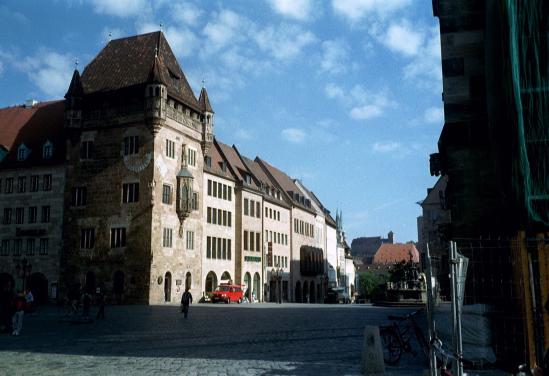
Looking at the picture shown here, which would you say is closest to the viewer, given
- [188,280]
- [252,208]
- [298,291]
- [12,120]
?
[188,280]

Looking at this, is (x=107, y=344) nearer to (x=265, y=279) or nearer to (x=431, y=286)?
(x=431, y=286)

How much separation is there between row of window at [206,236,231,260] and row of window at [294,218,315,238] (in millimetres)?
19681

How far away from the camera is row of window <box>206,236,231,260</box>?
5175cm

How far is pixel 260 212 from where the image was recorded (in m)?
63.0

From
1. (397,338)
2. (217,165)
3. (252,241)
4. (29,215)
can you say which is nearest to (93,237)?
(29,215)

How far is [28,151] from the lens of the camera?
162 feet

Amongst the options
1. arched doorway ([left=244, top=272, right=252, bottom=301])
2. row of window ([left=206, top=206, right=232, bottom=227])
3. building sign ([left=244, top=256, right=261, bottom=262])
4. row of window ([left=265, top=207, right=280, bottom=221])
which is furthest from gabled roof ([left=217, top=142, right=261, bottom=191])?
arched doorway ([left=244, top=272, right=252, bottom=301])

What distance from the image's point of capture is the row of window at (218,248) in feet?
170

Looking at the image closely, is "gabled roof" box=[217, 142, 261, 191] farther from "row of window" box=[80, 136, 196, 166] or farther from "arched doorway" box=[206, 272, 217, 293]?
"arched doorway" box=[206, 272, 217, 293]

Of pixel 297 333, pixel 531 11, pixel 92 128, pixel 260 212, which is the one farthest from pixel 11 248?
pixel 531 11

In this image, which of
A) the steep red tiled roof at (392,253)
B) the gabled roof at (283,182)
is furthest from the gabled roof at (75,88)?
the steep red tiled roof at (392,253)

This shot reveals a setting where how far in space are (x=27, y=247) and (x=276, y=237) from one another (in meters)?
28.5

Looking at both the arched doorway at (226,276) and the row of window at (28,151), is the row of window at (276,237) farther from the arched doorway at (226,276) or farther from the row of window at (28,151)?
the row of window at (28,151)

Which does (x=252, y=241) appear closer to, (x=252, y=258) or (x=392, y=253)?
(x=252, y=258)
